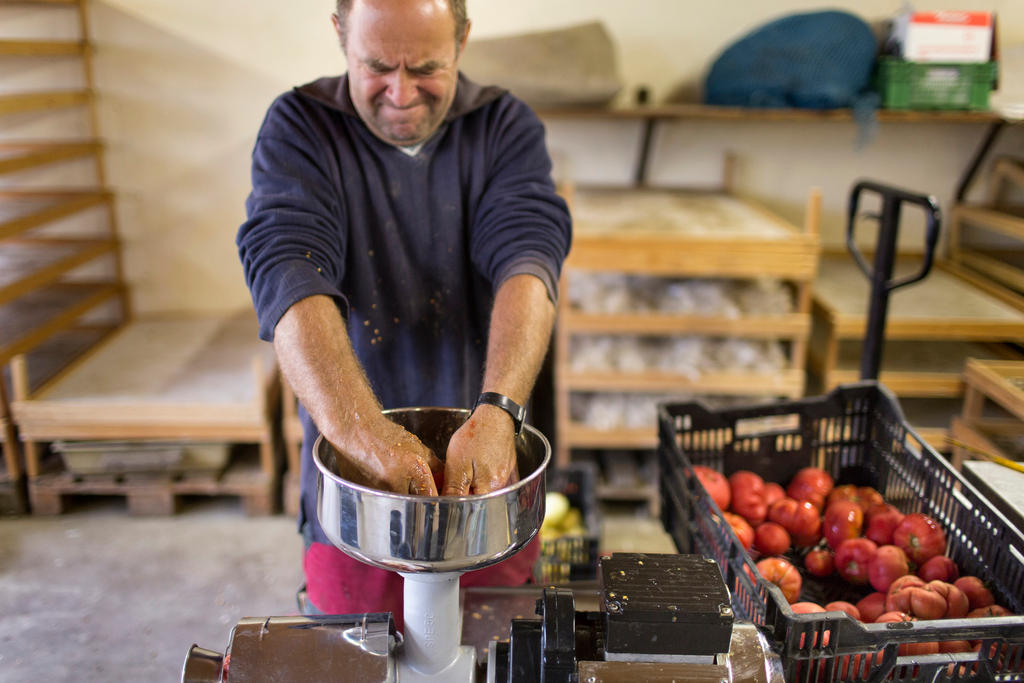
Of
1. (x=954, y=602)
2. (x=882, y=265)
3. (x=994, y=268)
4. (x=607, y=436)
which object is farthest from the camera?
(x=994, y=268)

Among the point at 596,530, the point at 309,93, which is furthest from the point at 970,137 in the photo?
→ the point at 309,93

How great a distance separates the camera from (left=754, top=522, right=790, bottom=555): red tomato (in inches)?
61.8

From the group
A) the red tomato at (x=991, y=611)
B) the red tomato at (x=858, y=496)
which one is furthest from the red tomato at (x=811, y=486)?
the red tomato at (x=991, y=611)

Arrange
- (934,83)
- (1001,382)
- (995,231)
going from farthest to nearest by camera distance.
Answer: (995,231), (934,83), (1001,382)

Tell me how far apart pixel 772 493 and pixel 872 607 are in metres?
0.34

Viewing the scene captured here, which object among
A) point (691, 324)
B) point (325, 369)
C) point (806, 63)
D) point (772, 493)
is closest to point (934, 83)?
point (806, 63)

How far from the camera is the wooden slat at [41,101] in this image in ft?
9.37

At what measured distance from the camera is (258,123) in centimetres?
353

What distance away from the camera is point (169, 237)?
3662 mm

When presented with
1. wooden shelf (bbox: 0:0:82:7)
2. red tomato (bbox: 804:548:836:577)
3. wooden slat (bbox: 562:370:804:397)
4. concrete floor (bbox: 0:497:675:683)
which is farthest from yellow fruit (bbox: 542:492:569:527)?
wooden shelf (bbox: 0:0:82:7)

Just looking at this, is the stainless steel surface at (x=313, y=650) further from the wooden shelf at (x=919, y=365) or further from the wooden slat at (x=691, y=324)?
the wooden shelf at (x=919, y=365)

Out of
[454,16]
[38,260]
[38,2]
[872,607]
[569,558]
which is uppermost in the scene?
[38,2]

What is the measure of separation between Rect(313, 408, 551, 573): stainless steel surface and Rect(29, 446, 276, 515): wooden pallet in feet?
7.36

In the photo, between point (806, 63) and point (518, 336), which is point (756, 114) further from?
point (518, 336)
